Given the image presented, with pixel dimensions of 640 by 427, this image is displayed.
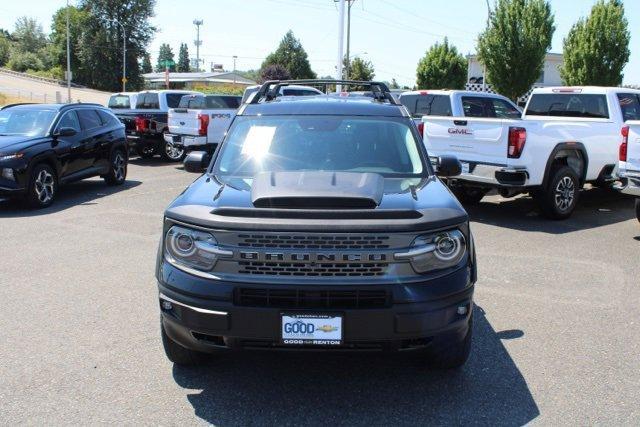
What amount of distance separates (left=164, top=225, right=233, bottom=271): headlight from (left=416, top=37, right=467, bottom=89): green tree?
46410mm

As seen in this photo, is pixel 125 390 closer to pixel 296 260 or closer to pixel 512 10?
pixel 296 260

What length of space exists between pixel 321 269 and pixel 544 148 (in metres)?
6.66

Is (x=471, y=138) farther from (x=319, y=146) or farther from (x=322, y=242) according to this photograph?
(x=322, y=242)

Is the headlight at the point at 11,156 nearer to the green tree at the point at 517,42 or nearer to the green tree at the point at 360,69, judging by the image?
the green tree at the point at 517,42

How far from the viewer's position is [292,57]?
96812mm

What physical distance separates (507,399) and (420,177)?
1.58m

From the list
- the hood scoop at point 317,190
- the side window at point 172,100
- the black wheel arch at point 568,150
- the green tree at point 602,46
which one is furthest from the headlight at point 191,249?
the green tree at point 602,46

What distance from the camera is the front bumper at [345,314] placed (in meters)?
3.18

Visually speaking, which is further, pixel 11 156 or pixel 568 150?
pixel 11 156

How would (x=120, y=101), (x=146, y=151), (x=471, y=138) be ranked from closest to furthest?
(x=471, y=138) < (x=146, y=151) < (x=120, y=101)

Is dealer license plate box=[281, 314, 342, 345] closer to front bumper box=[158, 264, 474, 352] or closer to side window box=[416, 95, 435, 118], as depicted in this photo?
front bumper box=[158, 264, 474, 352]

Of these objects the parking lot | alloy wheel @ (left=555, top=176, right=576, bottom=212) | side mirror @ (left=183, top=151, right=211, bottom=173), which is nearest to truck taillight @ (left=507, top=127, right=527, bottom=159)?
alloy wheel @ (left=555, top=176, right=576, bottom=212)

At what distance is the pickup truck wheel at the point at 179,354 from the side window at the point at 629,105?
9.02 metres

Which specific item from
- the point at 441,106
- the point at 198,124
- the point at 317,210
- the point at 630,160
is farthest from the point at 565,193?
the point at 198,124
